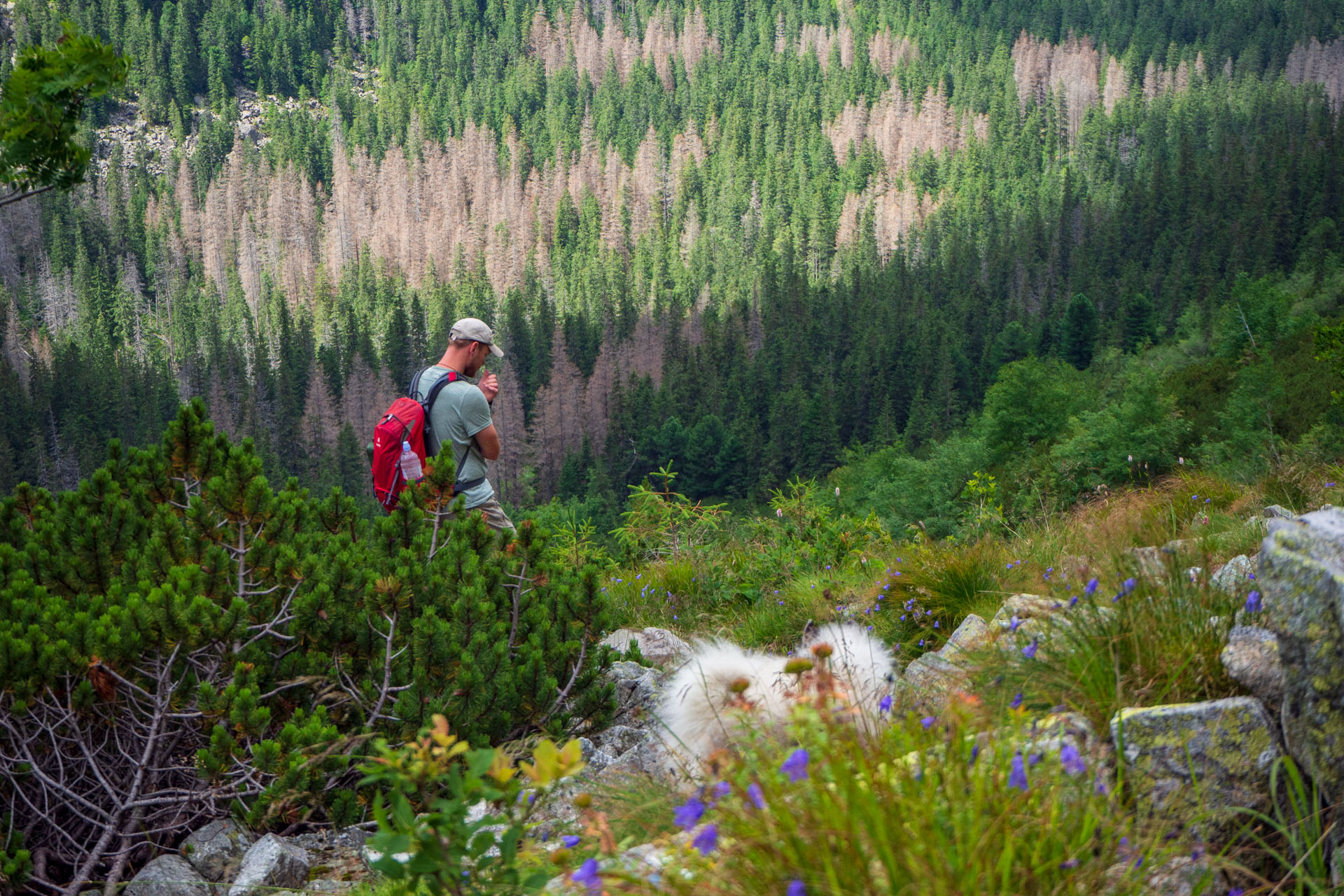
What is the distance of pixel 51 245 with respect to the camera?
13450cm

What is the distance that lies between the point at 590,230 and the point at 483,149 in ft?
97.0

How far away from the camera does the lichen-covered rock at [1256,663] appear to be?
2.55m

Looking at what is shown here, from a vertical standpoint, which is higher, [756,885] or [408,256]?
[756,885]

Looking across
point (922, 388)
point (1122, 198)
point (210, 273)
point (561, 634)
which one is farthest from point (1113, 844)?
point (210, 273)

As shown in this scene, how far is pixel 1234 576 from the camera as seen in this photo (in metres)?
3.35

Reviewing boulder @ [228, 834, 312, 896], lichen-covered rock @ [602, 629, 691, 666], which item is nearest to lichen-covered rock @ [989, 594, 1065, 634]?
lichen-covered rock @ [602, 629, 691, 666]

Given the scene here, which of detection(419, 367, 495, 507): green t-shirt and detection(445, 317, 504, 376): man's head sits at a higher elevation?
detection(445, 317, 504, 376): man's head

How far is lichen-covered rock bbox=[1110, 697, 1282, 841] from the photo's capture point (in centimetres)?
235

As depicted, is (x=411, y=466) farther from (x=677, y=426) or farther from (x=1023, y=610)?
(x=677, y=426)

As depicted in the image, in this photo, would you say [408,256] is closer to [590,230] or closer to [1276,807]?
[590,230]

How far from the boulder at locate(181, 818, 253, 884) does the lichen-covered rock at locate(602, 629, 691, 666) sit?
2348 mm

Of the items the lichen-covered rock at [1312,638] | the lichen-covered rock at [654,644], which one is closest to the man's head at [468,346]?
the lichen-covered rock at [654,644]

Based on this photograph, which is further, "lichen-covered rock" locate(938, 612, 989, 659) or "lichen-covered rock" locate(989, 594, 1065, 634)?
"lichen-covered rock" locate(938, 612, 989, 659)

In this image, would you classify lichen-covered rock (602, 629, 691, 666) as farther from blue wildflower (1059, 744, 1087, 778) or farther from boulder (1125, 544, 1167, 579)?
blue wildflower (1059, 744, 1087, 778)
